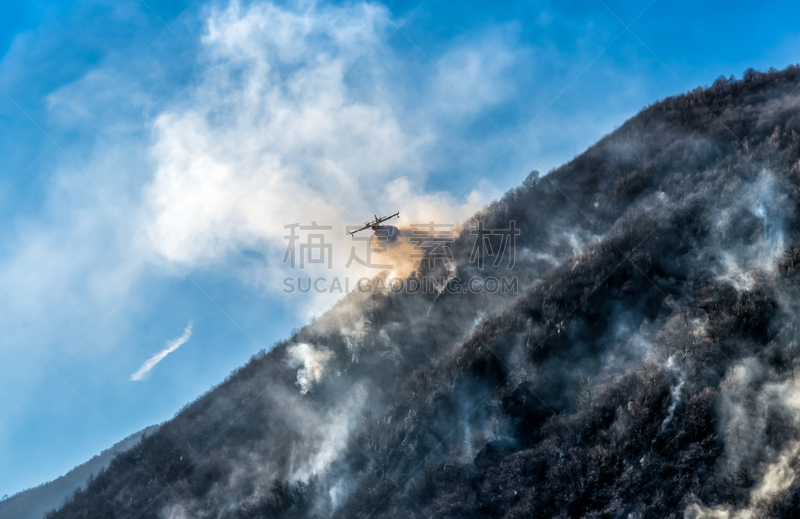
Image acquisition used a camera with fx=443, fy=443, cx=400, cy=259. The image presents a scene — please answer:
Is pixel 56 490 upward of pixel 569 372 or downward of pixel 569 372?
upward

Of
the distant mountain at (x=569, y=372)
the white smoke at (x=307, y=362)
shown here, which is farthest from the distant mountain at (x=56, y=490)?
the white smoke at (x=307, y=362)

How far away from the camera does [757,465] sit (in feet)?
98.6

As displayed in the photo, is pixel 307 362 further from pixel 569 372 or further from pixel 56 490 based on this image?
pixel 56 490

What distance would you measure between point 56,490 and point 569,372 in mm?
111743

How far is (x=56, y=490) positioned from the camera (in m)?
95.6

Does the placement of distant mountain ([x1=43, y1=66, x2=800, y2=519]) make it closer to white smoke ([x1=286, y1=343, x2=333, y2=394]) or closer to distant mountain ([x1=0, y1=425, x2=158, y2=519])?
white smoke ([x1=286, y1=343, x2=333, y2=394])

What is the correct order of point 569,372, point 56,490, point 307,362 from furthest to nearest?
point 56,490 → point 307,362 → point 569,372

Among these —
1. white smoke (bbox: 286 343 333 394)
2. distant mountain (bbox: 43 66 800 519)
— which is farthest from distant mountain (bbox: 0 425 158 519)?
white smoke (bbox: 286 343 333 394)

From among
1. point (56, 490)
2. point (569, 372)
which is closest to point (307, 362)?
point (569, 372)

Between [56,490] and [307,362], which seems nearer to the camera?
[307,362]

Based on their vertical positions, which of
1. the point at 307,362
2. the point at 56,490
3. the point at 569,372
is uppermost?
the point at 56,490

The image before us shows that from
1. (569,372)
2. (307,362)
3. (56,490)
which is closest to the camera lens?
(569,372)

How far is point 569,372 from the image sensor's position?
139 ft

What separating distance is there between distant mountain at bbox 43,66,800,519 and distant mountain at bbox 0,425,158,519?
3384cm
